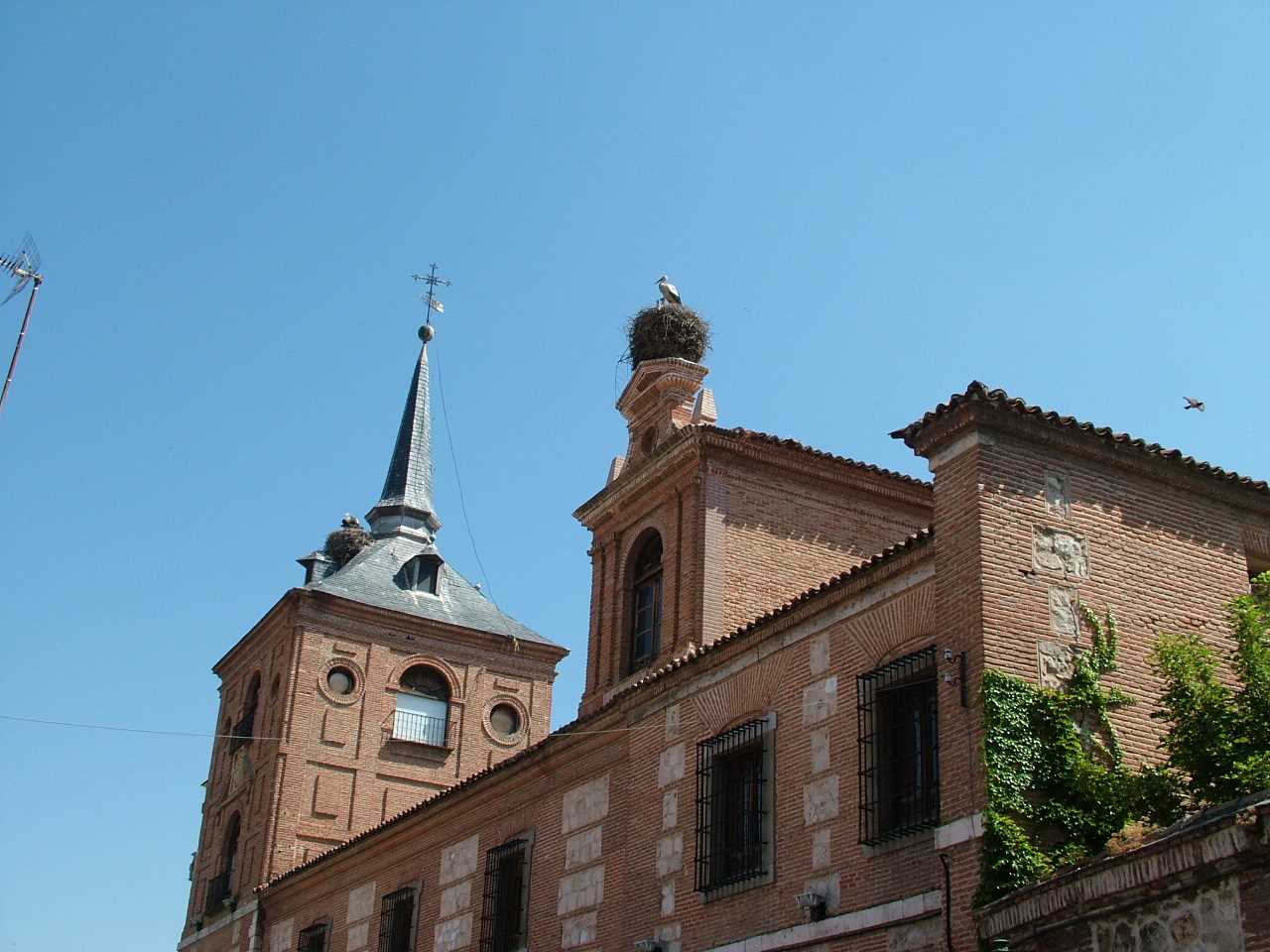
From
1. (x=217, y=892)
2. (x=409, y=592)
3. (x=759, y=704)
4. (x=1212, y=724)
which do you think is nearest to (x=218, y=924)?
(x=217, y=892)

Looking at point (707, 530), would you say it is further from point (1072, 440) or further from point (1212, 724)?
point (1212, 724)

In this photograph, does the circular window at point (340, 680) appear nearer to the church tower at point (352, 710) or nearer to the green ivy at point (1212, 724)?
the church tower at point (352, 710)

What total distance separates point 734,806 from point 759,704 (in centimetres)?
106

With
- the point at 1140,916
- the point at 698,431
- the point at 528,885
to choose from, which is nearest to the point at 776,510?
the point at 698,431

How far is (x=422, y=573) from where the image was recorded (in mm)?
34281

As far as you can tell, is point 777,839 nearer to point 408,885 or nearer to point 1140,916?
point 1140,916

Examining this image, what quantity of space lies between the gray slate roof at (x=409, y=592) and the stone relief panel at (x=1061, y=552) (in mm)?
20627

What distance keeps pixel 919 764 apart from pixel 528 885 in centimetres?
729

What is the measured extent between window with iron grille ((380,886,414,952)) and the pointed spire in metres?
15.4

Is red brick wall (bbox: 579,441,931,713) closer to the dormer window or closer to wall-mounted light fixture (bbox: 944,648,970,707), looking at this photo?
wall-mounted light fixture (bbox: 944,648,970,707)

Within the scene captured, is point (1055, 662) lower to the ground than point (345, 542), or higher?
lower

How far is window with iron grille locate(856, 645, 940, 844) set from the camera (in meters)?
13.0

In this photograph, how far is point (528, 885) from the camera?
1889 centimetres

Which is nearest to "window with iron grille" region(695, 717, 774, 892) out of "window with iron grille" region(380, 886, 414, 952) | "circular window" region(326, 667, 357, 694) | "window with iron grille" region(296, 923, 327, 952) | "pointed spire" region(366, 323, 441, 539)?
"window with iron grille" region(380, 886, 414, 952)
